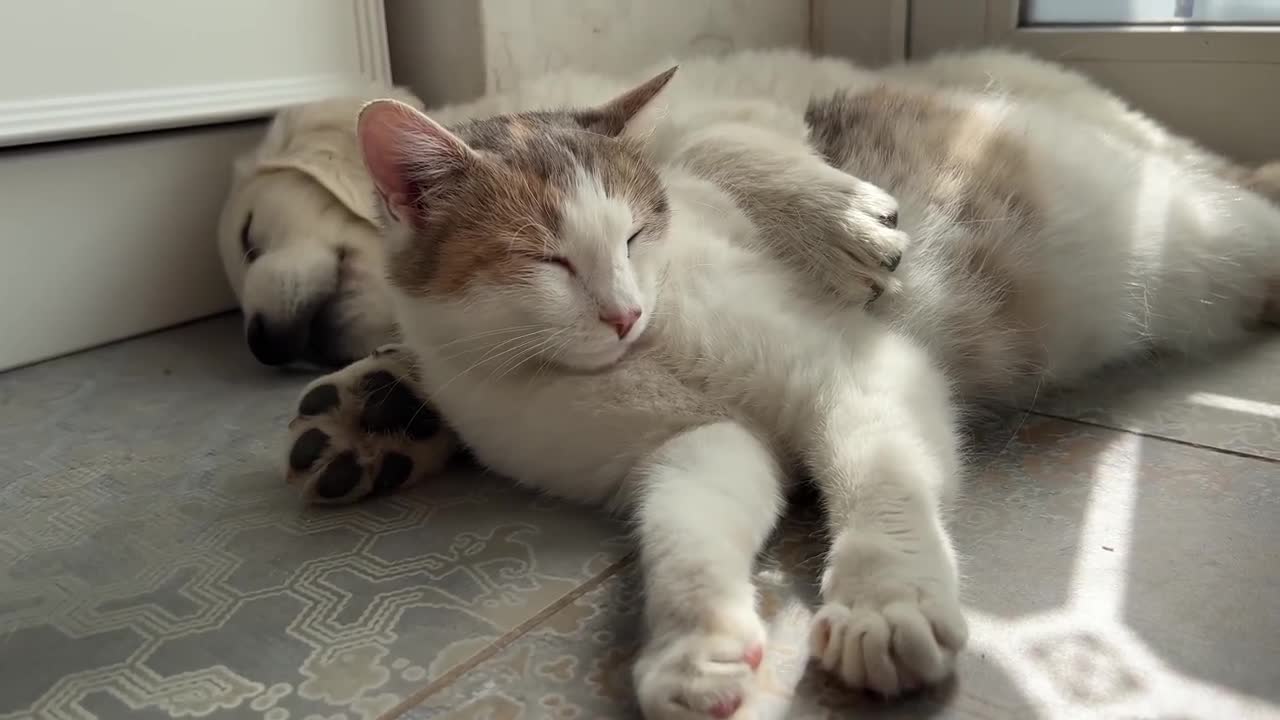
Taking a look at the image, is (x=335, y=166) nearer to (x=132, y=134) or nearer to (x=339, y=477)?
(x=132, y=134)

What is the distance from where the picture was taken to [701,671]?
2.76ft

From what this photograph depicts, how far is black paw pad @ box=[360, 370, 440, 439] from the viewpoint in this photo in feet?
4.44

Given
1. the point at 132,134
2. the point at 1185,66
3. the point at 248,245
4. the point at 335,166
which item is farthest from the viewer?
the point at 1185,66

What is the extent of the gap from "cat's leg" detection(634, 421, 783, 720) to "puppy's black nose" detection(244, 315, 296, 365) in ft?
3.11

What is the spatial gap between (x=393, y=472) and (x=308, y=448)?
0.38 feet

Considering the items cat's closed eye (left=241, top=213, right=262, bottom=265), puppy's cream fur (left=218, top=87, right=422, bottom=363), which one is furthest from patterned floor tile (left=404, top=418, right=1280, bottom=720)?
cat's closed eye (left=241, top=213, right=262, bottom=265)

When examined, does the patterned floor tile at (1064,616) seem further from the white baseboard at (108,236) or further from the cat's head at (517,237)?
the white baseboard at (108,236)

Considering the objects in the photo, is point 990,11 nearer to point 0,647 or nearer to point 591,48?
point 591,48

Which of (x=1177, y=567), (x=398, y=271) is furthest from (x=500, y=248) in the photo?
(x=1177, y=567)

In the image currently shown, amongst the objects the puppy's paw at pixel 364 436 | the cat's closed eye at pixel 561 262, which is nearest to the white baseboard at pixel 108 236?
the puppy's paw at pixel 364 436

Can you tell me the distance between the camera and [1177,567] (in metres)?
1.05

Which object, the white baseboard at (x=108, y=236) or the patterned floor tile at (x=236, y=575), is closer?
the patterned floor tile at (x=236, y=575)

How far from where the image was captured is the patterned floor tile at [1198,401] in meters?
1.36

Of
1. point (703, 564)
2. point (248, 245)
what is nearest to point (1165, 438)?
point (703, 564)
